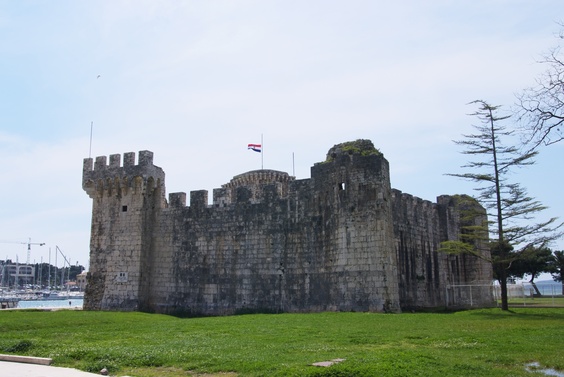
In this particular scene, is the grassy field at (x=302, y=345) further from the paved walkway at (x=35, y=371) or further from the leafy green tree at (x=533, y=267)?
the leafy green tree at (x=533, y=267)

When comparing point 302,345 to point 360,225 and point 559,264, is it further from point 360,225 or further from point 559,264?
point 559,264

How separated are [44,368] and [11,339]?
475cm

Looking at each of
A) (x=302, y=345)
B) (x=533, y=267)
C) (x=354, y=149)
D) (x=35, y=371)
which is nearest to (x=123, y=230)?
(x=354, y=149)

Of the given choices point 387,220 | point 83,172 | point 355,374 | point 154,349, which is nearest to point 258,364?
point 355,374

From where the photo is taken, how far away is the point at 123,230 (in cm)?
2984

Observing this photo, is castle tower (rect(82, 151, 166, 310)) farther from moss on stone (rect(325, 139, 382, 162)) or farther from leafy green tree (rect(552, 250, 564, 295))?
leafy green tree (rect(552, 250, 564, 295))

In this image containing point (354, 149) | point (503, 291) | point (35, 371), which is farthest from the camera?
point (503, 291)

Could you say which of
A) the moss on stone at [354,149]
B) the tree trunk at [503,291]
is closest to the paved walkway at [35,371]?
the moss on stone at [354,149]

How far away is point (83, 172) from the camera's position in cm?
3170

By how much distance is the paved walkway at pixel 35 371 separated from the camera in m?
10.1

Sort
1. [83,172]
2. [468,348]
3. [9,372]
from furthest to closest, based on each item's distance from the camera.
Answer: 1. [83,172]
2. [468,348]
3. [9,372]

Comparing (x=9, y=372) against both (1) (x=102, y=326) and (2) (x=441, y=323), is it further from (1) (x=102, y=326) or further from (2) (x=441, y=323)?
(2) (x=441, y=323)

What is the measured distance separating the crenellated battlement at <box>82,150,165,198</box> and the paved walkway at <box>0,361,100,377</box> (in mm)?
18666

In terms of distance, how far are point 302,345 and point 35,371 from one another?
5658 millimetres
